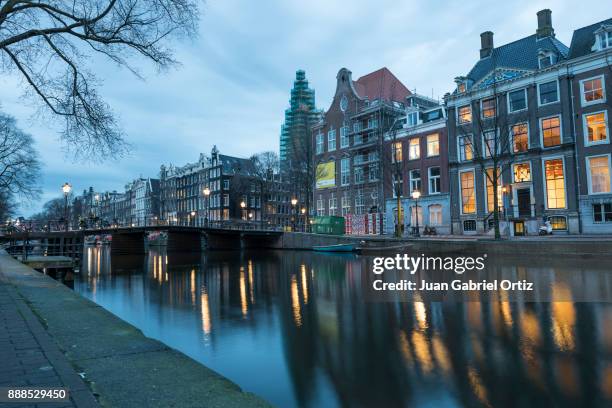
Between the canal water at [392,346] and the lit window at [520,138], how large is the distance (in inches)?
1033

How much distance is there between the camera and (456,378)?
6.21 meters

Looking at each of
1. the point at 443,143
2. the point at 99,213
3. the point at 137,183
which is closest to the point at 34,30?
the point at 443,143

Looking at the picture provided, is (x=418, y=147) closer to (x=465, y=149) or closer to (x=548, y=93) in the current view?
(x=465, y=149)

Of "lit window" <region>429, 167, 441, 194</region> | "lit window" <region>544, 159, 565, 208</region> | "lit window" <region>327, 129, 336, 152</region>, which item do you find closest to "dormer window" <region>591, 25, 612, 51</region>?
"lit window" <region>544, 159, 565, 208</region>

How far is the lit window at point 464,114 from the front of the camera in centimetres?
4249

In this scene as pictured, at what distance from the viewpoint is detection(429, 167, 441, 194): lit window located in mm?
46000

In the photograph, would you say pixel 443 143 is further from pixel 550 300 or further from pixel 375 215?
pixel 550 300

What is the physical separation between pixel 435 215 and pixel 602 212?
16088 millimetres

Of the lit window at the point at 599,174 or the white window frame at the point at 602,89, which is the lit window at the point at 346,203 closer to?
the lit window at the point at 599,174

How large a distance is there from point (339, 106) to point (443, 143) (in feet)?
65.1

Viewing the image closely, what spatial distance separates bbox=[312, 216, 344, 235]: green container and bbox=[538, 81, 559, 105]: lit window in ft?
78.8

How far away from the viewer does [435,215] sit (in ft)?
150

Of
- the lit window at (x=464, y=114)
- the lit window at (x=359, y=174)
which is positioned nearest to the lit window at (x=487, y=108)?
the lit window at (x=464, y=114)

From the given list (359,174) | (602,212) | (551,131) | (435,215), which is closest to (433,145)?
(435,215)
